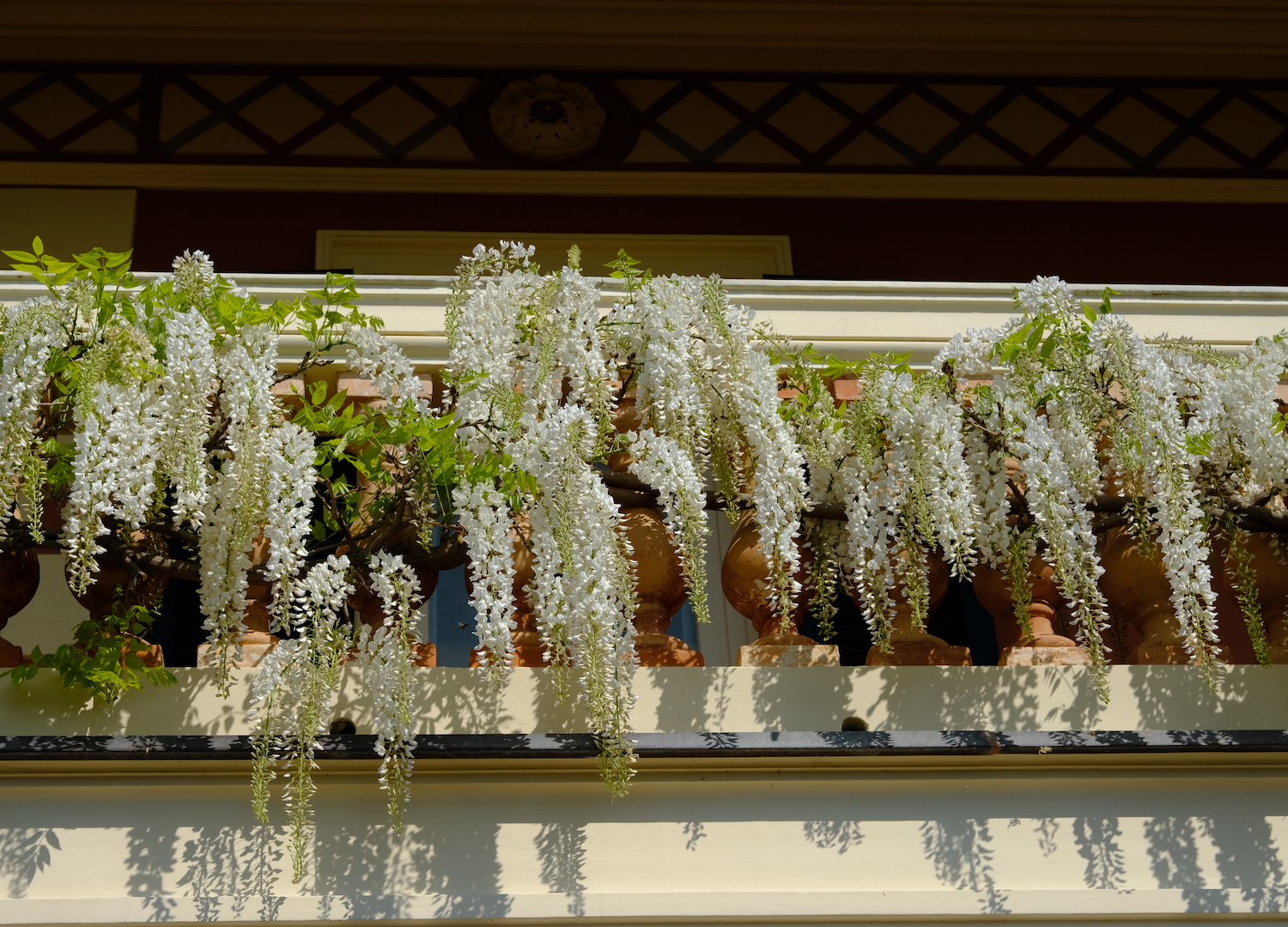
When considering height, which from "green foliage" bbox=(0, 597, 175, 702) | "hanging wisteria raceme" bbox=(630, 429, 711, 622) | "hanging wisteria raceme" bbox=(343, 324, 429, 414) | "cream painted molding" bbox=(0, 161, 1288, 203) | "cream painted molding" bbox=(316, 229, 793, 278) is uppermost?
"cream painted molding" bbox=(0, 161, 1288, 203)

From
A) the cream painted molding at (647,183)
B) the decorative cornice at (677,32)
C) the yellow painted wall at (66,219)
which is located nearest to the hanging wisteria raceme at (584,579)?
the cream painted molding at (647,183)

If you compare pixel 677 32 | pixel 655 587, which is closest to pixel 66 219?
pixel 677 32

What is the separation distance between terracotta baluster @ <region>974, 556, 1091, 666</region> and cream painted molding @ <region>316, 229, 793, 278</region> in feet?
8.32

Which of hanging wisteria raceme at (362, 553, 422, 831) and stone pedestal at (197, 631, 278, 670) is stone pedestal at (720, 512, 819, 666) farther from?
stone pedestal at (197, 631, 278, 670)

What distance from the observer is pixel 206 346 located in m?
2.63

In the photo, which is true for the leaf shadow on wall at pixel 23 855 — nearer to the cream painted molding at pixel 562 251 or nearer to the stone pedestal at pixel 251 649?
the stone pedestal at pixel 251 649

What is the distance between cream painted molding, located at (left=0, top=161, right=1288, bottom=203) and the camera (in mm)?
5363

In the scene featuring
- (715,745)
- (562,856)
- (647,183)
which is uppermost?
(647,183)

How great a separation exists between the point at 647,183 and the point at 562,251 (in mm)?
423

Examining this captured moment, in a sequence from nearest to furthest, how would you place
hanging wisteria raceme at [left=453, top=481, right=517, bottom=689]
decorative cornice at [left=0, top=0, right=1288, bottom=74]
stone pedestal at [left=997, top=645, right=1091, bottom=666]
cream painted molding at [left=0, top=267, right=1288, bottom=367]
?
hanging wisteria raceme at [left=453, top=481, right=517, bottom=689] → stone pedestal at [left=997, top=645, right=1091, bottom=666] → cream painted molding at [left=0, top=267, right=1288, bottom=367] → decorative cornice at [left=0, top=0, right=1288, bottom=74]

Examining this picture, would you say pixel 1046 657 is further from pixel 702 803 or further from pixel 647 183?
pixel 647 183

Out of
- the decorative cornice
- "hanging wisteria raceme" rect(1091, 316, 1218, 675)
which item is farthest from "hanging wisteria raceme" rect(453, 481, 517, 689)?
the decorative cornice

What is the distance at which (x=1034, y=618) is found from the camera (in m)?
2.98

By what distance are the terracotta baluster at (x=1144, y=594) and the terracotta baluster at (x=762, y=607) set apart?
1.97ft
